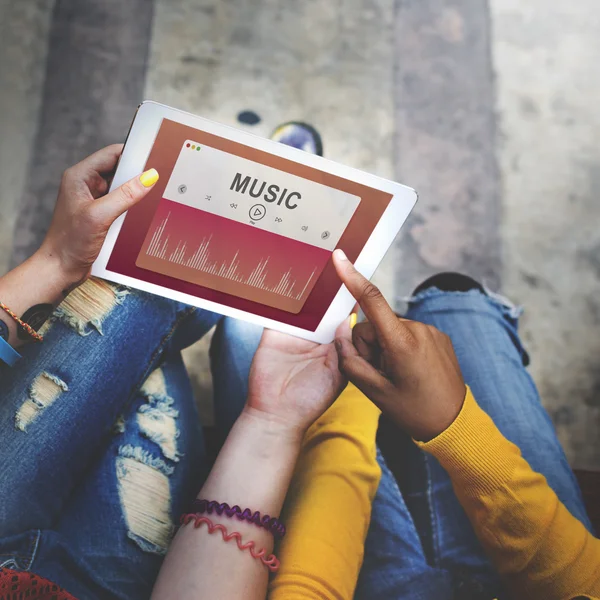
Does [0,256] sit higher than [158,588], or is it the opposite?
[158,588]

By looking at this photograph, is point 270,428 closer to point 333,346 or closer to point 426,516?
point 333,346

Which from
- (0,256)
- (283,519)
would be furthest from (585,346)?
(0,256)

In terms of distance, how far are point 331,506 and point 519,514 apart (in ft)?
0.74

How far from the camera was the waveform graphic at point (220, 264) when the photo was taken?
68cm

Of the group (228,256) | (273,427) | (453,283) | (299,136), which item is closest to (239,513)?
(273,427)

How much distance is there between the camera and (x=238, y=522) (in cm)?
60

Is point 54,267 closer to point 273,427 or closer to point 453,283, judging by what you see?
point 273,427

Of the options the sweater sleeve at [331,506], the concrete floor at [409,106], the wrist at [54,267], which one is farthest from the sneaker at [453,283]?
the wrist at [54,267]

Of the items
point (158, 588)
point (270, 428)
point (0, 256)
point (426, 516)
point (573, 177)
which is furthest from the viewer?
point (573, 177)

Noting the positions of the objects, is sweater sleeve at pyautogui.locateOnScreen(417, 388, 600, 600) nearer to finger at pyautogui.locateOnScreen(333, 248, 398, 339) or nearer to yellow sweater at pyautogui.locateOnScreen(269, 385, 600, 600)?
Answer: yellow sweater at pyautogui.locateOnScreen(269, 385, 600, 600)

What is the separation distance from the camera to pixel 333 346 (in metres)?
0.74

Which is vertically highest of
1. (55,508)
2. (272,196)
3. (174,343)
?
(272,196)

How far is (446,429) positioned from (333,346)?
199 millimetres

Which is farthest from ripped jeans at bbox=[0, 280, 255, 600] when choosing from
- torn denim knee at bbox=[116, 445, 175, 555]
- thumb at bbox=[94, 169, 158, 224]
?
thumb at bbox=[94, 169, 158, 224]
